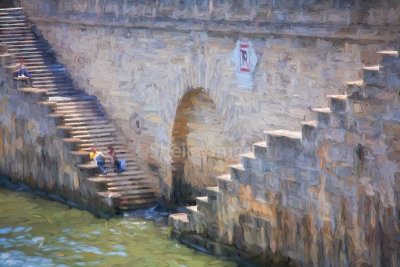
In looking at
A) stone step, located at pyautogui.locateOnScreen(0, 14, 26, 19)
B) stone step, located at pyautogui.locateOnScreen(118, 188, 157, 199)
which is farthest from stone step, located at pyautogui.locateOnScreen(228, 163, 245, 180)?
stone step, located at pyautogui.locateOnScreen(0, 14, 26, 19)

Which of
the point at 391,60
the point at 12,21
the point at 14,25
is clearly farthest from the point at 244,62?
the point at 12,21

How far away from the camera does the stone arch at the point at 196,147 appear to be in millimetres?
20250

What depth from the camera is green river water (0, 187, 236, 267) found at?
17812mm

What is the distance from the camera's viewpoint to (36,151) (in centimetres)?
2369

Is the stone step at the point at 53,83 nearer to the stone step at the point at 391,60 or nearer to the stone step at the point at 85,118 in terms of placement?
the stone step at the point at 85,118

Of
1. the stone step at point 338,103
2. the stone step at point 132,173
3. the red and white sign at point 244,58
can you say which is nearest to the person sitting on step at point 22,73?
the stone step at point 132,173

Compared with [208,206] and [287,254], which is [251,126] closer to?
[208,206]

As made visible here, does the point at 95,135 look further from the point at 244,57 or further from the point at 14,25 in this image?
the point at 244,57

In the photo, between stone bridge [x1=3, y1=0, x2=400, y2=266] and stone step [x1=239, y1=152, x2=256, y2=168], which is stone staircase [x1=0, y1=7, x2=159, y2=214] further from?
stone step [x1=239, y1=152, x2=256, y2=168]

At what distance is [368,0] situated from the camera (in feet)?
49.2

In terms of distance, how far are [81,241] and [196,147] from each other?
3.66m

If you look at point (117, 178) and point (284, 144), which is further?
point (117, 178)

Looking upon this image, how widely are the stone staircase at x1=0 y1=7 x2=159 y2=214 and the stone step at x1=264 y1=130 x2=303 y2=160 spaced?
6.41m

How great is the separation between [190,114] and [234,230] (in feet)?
16.0
